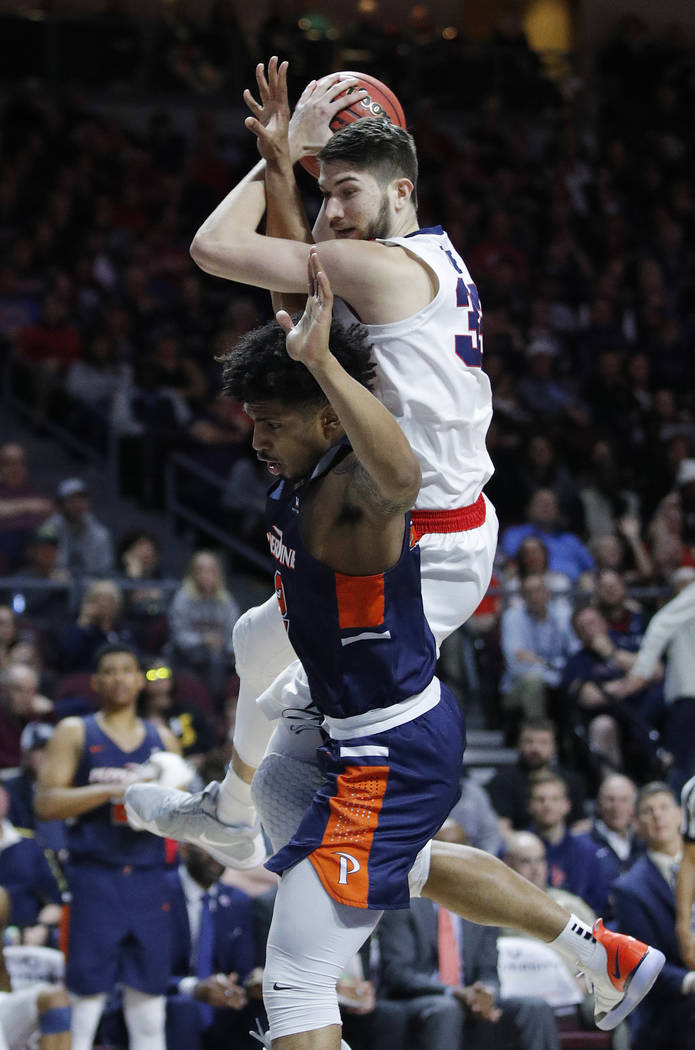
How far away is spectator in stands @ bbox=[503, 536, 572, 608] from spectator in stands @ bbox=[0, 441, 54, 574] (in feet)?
10.2

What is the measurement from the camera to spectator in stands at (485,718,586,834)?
7766 mm

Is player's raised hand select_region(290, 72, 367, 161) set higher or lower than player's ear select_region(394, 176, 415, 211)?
higher

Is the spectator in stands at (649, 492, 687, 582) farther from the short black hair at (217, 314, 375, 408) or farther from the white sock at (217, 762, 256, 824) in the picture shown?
the short black hair at (217, 314, 375, 408)

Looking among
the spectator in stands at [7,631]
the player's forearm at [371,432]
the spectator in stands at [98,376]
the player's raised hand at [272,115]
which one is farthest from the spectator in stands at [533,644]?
the player's forearm at [371,432]

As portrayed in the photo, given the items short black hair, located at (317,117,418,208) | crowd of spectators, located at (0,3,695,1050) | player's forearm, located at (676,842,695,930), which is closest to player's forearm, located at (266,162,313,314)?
short black hair, located at (317,117,418,208)

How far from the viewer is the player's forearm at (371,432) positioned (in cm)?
298

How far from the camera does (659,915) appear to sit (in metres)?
6.38

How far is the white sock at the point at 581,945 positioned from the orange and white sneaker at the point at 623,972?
0.01 m

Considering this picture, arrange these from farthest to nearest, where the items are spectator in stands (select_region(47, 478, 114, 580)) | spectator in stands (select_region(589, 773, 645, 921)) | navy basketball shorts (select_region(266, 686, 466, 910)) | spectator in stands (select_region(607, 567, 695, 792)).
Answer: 1. spectator in stands (select_region(47, 478, 114, 580))
2. spectator in stands (select_region(607, 567, 695, 792))
3. spectator in stands (select_region(589, 773, 645, 921))
4. navy basketball shorts (select_region(266, 686, 466, 910))

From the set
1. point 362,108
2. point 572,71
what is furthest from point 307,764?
point 572,71

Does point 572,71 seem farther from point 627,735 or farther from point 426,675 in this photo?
point 426,675

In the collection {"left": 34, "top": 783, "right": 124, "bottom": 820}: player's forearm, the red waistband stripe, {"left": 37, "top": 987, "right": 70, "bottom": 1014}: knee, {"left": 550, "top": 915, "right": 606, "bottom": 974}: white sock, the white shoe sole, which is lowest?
{"left": 37, "top": 987, "right": 70, "bottom": 1014}: knee

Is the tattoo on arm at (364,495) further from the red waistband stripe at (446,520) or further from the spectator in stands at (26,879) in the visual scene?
the spectator in stands at (26,879)

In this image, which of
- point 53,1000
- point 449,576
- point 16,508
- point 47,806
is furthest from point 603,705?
point 449,576
